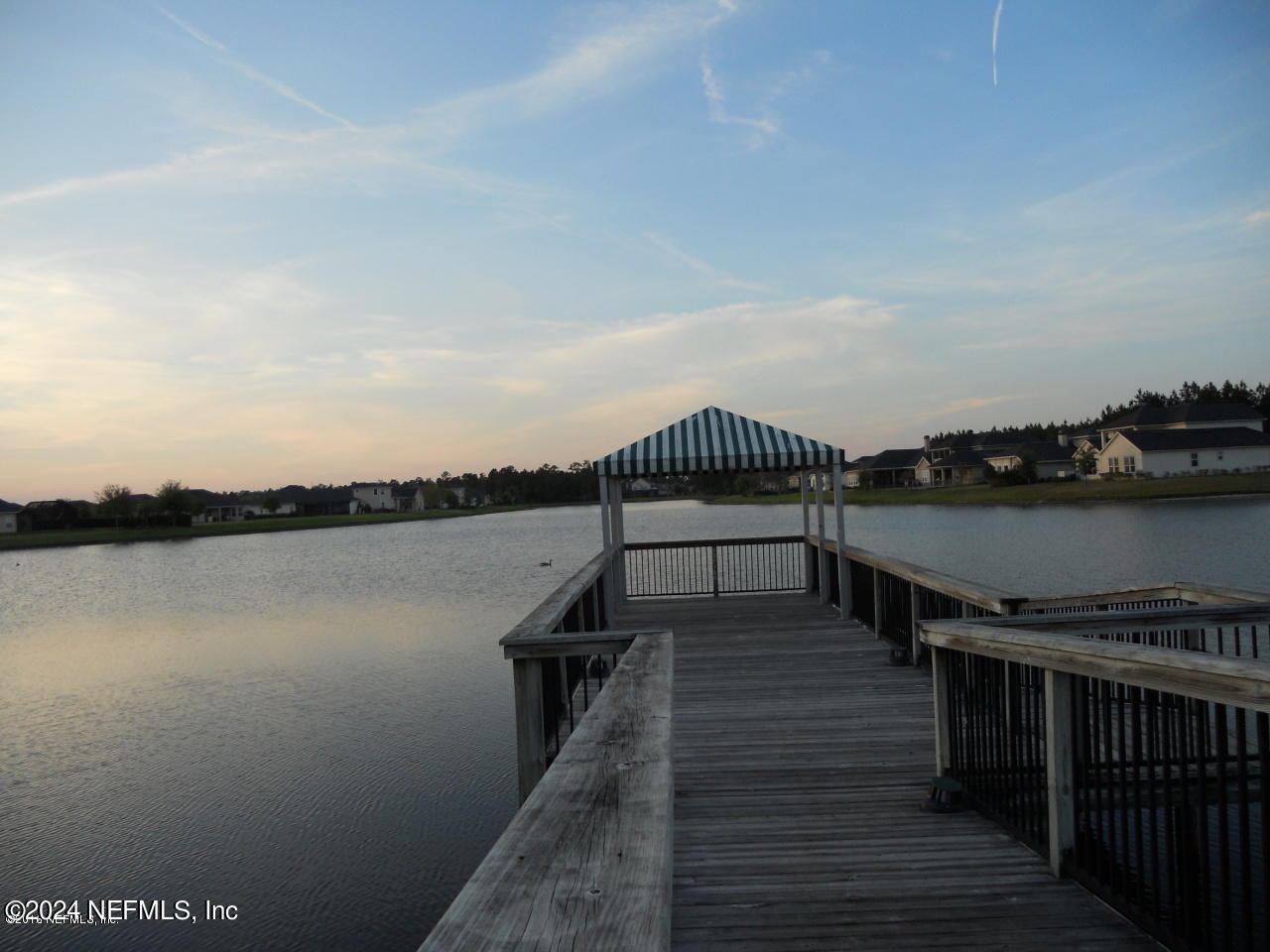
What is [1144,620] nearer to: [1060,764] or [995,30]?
[1060,764]

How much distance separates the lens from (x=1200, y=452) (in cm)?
6569

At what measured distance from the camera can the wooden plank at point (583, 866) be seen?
1004 mm

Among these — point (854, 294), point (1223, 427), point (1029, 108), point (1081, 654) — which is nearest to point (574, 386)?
point (854, 294)

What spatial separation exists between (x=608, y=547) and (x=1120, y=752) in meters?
8.55

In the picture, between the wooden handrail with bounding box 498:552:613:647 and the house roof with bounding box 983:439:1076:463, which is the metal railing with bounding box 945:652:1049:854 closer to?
the wooden handrail with bounding box 498:552:613:647

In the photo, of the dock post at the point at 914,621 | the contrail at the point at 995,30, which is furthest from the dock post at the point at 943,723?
the contrail at the point at 995,30

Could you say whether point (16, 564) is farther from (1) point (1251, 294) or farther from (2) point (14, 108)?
(1) point (1251, 294)

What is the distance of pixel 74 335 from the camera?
2327 cm

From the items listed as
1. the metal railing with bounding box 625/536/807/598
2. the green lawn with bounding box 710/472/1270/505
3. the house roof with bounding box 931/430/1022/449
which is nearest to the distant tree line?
the house roof with bounding box 931/430/1022/449

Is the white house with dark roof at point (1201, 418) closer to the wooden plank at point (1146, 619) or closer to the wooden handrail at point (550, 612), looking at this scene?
the wooden handrail at point (550, 612)

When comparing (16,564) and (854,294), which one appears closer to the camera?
(854,294)

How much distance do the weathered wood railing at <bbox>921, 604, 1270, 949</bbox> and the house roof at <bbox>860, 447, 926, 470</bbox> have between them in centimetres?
10761

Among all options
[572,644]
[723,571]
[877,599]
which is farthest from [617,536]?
[723,571]

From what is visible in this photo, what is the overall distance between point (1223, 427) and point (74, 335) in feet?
261
